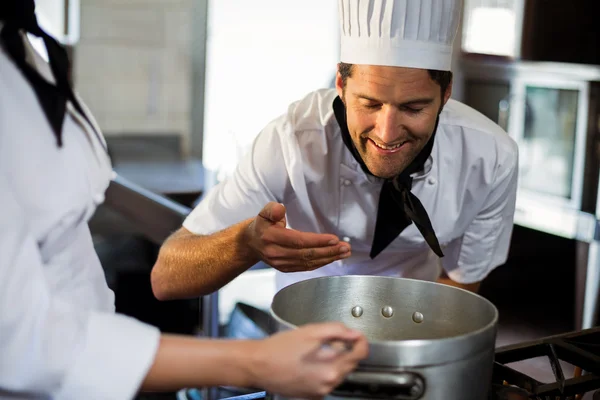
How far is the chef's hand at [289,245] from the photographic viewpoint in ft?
3.76

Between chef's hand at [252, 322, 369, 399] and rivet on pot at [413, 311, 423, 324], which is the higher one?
chef's hand at [252, 322, 369, 399]

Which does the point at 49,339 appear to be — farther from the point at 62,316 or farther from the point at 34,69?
the point at 34,69

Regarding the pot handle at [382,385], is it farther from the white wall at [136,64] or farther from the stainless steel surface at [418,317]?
the white wall at [136,64]

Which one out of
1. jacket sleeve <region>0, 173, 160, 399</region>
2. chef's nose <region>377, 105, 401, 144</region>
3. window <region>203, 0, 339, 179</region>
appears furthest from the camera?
window <region>203, 0, 339, 179</region>

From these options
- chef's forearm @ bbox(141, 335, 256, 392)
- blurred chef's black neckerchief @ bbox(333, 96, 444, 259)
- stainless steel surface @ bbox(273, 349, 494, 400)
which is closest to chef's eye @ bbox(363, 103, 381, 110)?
blurred chef's black neckerchief @ bbox(333, 96, 444, 259)

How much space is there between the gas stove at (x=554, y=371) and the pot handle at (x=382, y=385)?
20 cm

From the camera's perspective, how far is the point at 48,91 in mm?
751

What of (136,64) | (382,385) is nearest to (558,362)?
(382,385)

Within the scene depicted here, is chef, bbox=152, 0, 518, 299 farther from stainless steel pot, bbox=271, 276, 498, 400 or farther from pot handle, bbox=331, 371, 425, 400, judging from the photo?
pot handle, bbox=331, 371, 425, 400

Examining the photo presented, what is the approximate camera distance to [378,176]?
4.81 ft

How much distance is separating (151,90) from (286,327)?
3795mm

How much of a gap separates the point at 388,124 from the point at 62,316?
0.81 metres

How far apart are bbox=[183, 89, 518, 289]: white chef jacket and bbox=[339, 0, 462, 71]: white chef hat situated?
260 mm

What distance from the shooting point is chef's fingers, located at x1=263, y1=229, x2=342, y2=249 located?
1139 millimetres
